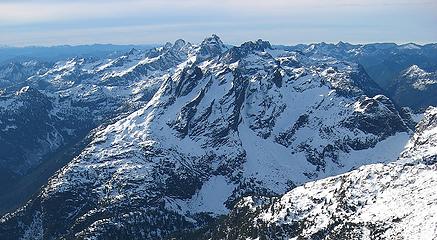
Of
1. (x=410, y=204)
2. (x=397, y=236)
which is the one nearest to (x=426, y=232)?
(x=397, y=236)

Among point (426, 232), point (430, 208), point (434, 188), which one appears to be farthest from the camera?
point (434, 188)

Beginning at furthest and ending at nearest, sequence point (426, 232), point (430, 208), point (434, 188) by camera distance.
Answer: point (434, 188) < point (430, 208) < point (426, 232)

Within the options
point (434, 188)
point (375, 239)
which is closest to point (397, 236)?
point (375, 239)

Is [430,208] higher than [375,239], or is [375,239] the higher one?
[430,208]

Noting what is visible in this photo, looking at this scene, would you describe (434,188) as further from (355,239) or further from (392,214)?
(355,239)

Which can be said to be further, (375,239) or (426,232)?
(375,239)

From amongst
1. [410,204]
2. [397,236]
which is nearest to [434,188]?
[410,204]

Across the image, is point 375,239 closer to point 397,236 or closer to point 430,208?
point 397,236

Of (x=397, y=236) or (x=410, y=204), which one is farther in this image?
(x=410, y=204)

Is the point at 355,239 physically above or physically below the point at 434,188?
below
